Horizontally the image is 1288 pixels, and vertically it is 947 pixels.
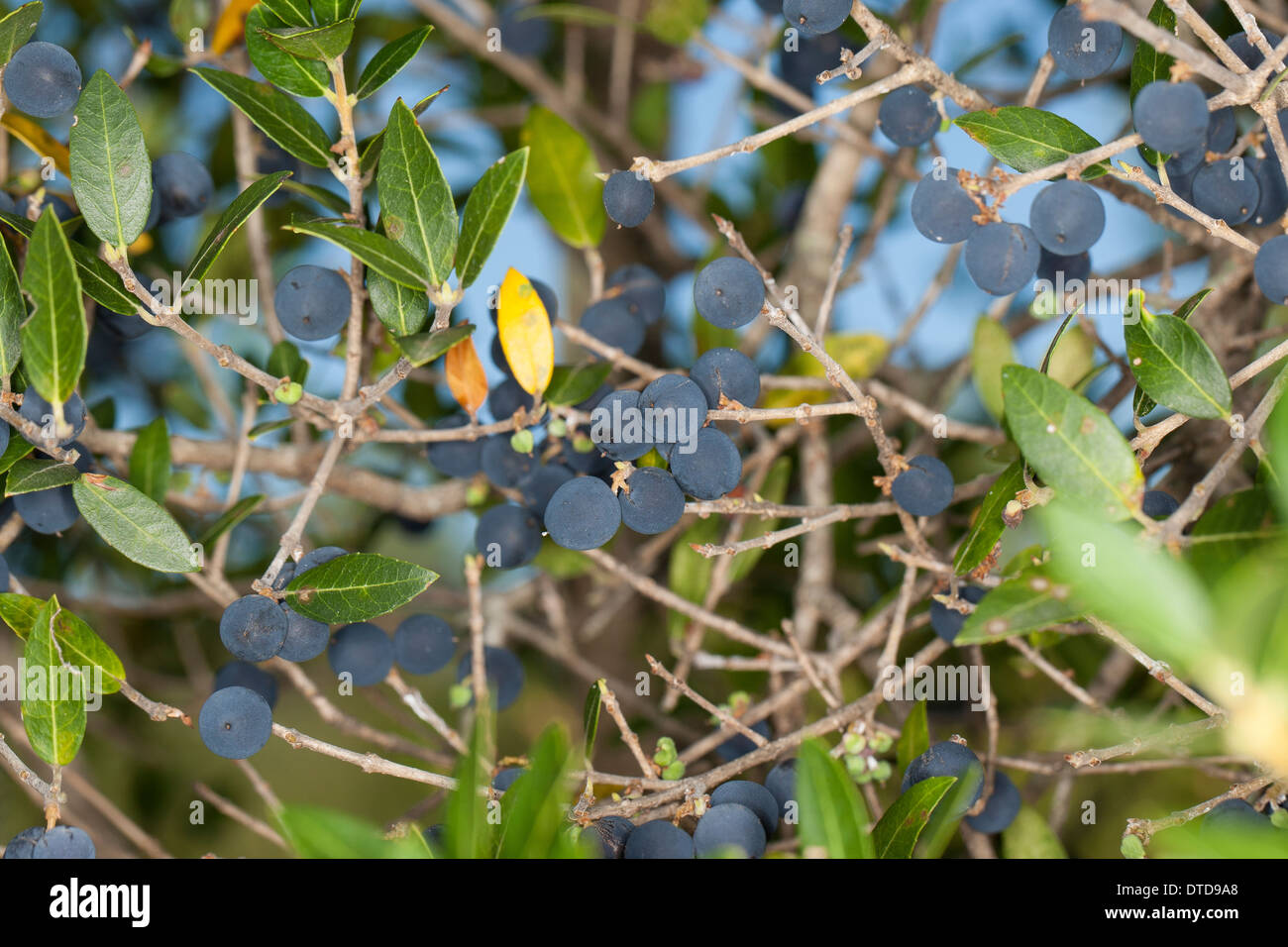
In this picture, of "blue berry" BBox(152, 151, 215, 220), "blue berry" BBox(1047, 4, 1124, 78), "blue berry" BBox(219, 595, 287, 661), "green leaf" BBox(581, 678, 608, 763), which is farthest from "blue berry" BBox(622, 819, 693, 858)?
"blue berry" BBox(152, 151, 215, 220)

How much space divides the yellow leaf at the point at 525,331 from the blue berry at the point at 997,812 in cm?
79

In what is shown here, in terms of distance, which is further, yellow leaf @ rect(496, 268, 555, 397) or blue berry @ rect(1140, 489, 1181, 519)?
yellow leaf @ rect(496, 268, 555, 397)

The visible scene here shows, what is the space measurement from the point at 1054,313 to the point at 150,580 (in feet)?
6.40

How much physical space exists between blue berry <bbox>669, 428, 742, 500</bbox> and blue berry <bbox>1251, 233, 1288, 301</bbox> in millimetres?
607

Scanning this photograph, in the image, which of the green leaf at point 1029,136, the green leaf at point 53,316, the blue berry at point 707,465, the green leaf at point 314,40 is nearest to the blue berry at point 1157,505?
the green leaf at point 1029,136

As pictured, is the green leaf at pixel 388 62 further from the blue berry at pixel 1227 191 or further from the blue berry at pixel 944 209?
the blue berry at pixel 1227 191

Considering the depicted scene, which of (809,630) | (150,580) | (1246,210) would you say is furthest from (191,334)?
(150,580)

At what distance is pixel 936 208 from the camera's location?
1.19 metres

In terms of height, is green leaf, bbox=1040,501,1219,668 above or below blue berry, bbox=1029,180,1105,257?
below

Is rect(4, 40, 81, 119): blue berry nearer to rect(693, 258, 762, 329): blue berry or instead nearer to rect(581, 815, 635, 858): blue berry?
rect(693, 258, 762, 329): blue berry

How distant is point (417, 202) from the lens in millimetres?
1115

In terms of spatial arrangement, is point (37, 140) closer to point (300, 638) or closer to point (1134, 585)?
point (300, 638)

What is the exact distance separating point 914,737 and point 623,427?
53 centimetres

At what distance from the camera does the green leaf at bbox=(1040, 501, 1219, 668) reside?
30.6 inches
